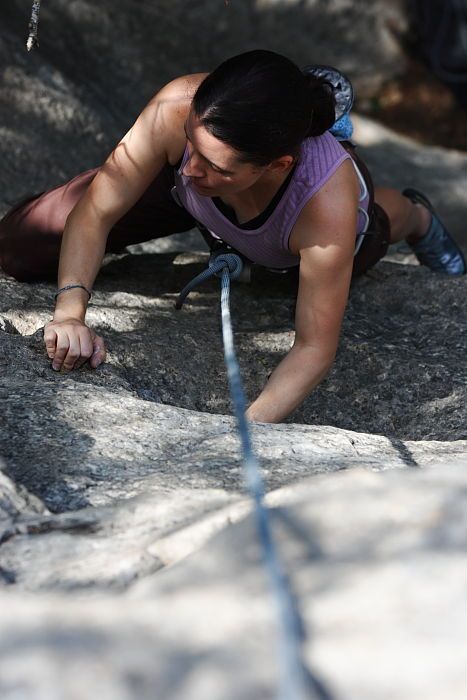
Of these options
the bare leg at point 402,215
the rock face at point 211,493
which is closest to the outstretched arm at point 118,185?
the rock face at point 211,493

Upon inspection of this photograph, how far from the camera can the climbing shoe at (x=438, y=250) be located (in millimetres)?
3092

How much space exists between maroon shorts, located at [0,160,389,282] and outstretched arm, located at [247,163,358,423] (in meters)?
0.48

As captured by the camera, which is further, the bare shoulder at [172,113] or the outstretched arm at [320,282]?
the bare shoulder at [172,113]

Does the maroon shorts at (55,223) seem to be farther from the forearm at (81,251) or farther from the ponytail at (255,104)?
the ponytail at (255,104)

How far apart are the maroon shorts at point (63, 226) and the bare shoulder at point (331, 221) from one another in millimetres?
472

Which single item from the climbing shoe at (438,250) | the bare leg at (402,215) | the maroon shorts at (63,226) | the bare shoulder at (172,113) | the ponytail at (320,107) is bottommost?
the climbing shoe at (438,250)

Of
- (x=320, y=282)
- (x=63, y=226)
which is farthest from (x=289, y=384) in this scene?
(x=63, y=226)

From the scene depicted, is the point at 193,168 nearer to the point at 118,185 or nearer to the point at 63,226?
the point at 118,185

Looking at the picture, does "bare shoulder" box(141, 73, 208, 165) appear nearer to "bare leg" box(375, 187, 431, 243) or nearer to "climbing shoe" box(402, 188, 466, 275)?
"bare leg" box(375, 187, 431, 243)

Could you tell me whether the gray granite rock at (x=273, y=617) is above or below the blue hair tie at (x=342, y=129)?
above

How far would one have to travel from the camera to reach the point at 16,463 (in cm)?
153

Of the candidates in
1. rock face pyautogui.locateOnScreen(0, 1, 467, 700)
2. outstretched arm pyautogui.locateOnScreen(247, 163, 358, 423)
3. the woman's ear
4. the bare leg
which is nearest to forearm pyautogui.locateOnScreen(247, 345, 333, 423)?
outstretched arm pyautogui.locateOnScreen(247, 163, 358, 423)

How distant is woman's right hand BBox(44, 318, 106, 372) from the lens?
1.98m

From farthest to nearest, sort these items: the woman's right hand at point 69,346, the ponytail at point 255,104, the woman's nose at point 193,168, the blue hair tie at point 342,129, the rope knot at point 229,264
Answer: the blue hair tie at point 342,129 → the rope knot at point 229,264 → the woman's right hand at point 69,346 → the woman's nose at point 193,168 → the ponytail at point 255,104
